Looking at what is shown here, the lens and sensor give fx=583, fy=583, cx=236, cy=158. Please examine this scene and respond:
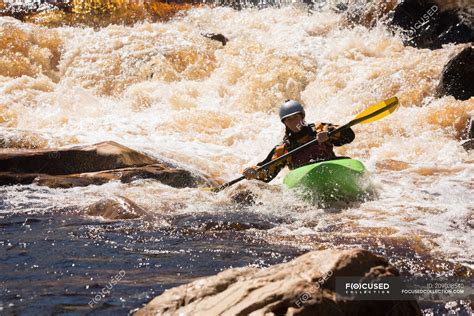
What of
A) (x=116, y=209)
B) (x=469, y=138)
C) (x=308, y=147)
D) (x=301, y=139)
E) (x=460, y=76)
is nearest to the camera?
(x=116, y=209)

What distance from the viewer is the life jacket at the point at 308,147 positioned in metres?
6.43

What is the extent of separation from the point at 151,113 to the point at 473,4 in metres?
7.54

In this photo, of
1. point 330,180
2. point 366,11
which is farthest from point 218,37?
point 330,180

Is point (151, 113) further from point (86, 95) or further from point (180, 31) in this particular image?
point (180, 31)

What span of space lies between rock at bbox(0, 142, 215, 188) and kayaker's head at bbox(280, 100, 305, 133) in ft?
4.87

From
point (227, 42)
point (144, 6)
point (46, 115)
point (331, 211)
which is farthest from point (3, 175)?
point (144, 6)

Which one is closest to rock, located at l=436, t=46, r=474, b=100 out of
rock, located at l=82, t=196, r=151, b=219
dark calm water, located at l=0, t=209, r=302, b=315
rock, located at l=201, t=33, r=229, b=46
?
dark calm water, located at l=0, t=209, r=302, b=315

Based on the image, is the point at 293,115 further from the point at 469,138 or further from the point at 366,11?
the point at 366,11

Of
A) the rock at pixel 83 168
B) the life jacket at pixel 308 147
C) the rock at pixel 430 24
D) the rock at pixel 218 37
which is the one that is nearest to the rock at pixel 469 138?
the life jacket at pixel 308 147

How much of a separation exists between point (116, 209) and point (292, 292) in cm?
333

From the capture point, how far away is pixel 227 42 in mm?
15828

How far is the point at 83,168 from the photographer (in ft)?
23.3

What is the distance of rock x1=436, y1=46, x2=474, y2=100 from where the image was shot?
9.92 metres

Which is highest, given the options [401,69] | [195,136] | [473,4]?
[473,4]
